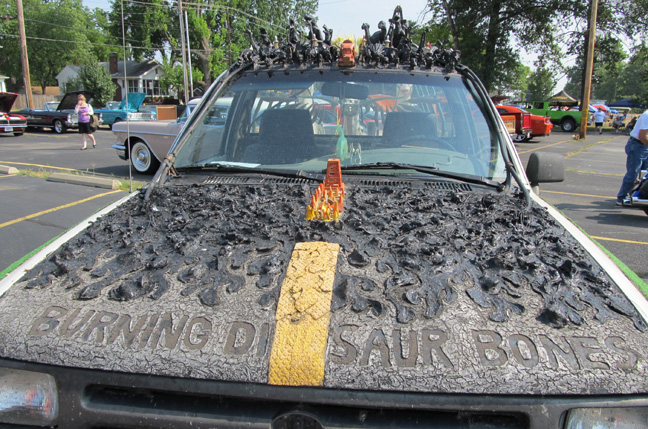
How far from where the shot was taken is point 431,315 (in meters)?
1.52

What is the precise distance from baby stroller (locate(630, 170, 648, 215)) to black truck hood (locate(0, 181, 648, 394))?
702 cm

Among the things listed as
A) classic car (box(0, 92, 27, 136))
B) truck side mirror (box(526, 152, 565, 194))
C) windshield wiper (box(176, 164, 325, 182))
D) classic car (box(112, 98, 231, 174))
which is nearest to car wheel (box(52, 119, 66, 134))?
classic car (box(0, 92, 27, 136))

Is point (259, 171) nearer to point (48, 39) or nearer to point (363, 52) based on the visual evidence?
point (363, 52)

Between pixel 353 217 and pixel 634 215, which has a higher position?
pixel 353 217

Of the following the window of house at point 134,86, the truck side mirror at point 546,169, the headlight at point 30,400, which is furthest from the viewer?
the window of house at point 134,86

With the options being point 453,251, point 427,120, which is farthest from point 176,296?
point 427,120

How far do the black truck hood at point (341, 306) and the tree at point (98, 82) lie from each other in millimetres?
51274

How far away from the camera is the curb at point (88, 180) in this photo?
938 centimetres

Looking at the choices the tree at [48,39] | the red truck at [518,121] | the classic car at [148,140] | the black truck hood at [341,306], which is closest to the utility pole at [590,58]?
the red truck at [518,121]

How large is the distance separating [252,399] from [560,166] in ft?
7.17

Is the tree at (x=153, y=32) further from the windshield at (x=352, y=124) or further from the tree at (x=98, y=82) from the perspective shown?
the windshield at (x=352, y=124)

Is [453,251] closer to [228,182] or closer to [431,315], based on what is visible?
[431,315]

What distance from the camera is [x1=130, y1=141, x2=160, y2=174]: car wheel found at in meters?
11.9

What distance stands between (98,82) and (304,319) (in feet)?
175
